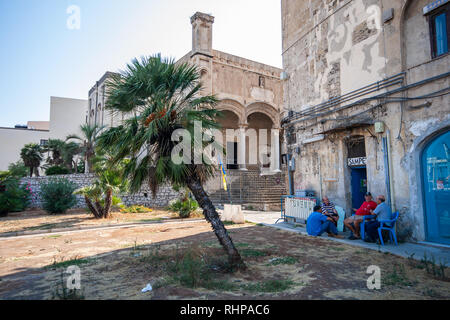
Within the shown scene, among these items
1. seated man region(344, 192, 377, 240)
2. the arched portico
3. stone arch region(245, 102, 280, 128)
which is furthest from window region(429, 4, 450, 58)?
stone arch region(245, 102, 280, 128)

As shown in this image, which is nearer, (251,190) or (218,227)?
(218,227)

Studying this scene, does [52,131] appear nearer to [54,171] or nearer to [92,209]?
[54,171]

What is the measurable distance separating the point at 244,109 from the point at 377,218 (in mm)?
17076

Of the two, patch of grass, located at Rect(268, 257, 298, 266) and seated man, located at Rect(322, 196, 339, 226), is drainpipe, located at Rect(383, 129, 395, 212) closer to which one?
seated man, located at Rect(322, 196, 339, 226)

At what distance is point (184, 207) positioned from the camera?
13688 millimetres

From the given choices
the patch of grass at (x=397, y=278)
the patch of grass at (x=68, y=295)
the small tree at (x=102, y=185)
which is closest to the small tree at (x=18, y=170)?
the small tree at (x=102, y=185)

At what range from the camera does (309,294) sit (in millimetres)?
3994

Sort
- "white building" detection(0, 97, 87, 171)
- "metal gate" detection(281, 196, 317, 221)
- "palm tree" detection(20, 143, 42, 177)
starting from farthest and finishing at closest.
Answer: "white building" detection(0, 97, 87, 171) < "palm tree" detection(20, 143, 42, 177) < "metal gate" detection(281, 196, 317, 221)

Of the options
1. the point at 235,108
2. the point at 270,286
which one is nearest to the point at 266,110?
the point at 235,108

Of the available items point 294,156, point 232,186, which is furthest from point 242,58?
point 294,156

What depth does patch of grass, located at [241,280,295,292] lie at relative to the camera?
4198 millimetres

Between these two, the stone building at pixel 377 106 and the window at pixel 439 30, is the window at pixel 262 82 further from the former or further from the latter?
the window at pixel 439 30

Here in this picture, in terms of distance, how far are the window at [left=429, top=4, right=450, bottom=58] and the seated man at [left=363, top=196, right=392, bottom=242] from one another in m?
3.95
